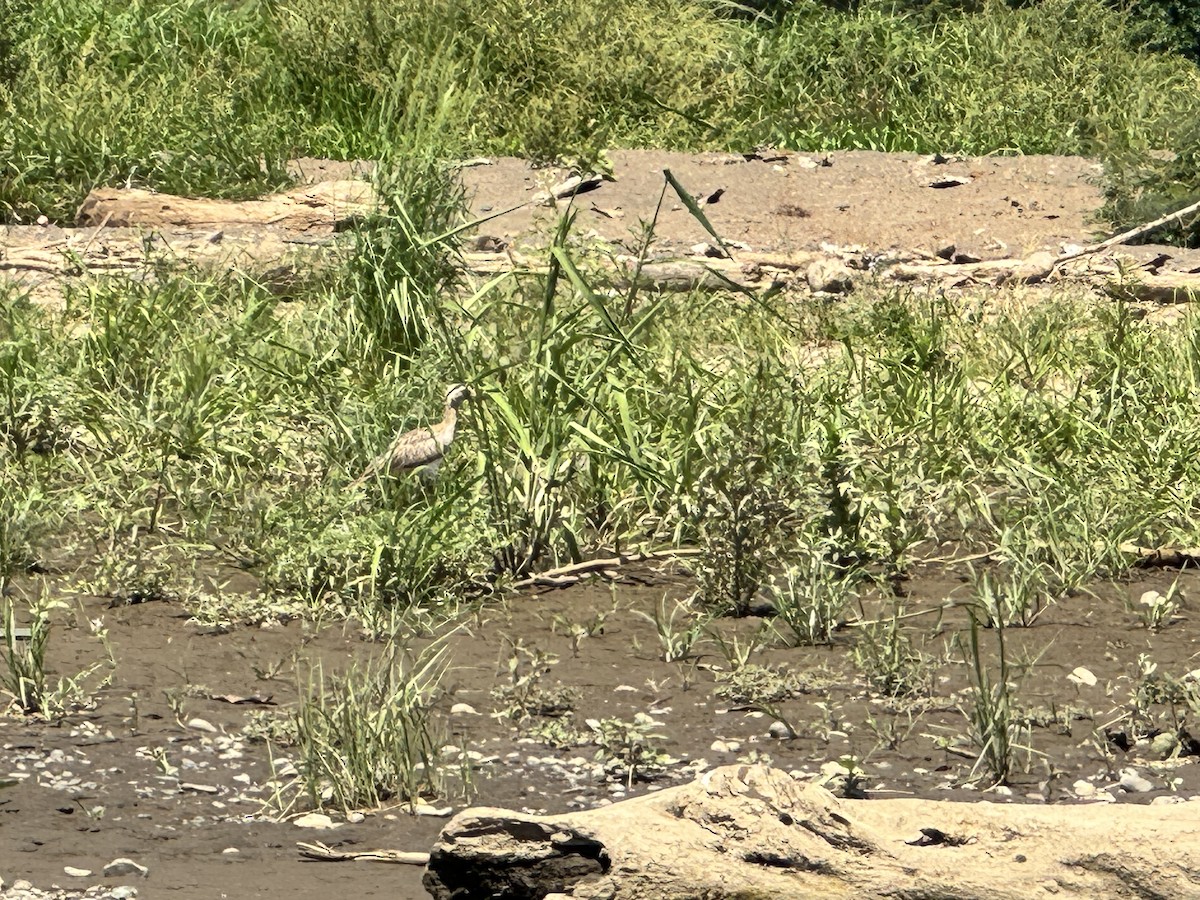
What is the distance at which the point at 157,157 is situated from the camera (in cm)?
1046

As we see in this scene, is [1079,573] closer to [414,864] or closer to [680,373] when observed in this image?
[680,373]

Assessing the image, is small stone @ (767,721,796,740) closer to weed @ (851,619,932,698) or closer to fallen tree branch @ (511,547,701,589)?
weed @ (851,619,932,698)

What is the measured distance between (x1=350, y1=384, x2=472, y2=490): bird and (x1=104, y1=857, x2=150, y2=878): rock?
2.11m

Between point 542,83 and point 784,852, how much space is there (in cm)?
1002

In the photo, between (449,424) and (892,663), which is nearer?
(892,663)

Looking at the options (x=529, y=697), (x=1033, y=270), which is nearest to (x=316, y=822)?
(x=529, y=697)

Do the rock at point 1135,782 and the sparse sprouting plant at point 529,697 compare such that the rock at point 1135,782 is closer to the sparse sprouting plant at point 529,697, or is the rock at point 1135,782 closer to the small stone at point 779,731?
the small stone at point 779,731

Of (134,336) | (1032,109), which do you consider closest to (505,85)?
(1032,109)

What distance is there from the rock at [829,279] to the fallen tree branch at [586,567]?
138 inches

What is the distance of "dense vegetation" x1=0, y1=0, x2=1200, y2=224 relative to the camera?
10492 mm

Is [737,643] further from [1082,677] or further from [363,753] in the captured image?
[363,753]

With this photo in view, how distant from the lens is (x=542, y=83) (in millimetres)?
12586

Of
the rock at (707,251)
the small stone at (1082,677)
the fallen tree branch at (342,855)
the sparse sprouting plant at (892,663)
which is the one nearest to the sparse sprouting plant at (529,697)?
the sparse sprouting plant at (892,663)

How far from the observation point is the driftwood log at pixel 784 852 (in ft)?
9.75
